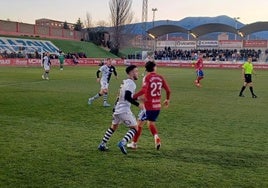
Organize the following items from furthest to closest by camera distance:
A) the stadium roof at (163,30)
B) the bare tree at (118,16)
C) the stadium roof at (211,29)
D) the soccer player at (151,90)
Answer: the bare tree at (118,16), the stadium roof at (163,30), the stadium roof at (211,29), the soccer player at (151,90)

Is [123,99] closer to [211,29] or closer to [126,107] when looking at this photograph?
[126,107]

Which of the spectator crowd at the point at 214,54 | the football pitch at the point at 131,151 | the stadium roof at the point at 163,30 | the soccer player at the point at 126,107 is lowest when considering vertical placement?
the football pitch at the point at 131,151

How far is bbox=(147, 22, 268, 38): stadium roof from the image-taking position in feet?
206

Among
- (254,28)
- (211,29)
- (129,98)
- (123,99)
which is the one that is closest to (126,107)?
(123,99)

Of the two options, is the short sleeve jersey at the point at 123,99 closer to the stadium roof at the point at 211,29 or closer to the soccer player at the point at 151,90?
the soccer player at the point at 151,90

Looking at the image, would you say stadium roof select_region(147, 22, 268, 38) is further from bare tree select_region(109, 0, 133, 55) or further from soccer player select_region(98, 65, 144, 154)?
soccer player select_region(98, 65, 144, 154)

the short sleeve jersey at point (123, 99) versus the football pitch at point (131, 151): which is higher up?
the short sleeve jersey at point (123, 99)

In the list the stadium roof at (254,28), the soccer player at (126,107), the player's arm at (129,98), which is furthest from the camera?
the stadium roof at (254,28)

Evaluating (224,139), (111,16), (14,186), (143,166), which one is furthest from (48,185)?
(111,16)

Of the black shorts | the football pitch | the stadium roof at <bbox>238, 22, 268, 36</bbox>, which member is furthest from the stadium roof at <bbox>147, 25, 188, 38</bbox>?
the football pitch

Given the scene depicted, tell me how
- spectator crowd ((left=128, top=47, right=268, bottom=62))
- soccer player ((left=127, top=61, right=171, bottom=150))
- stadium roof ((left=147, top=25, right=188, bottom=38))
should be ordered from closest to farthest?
soccer player ((left=127, top=61, right=171, bottom=150)) < spectator crowd ((left=128, top=47, right=268, bottom=62)) < stadium roof ((left=147, top=25, right=188, bottom=38))

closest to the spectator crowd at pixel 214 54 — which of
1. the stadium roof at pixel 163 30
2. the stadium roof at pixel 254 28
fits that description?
the stadium roof at pixel 163 30

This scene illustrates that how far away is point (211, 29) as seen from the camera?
66.5 meters

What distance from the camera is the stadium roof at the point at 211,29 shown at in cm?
6278
